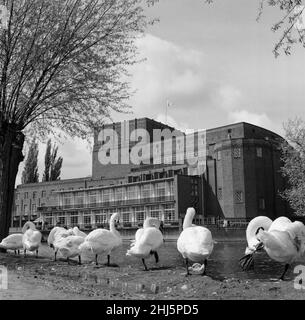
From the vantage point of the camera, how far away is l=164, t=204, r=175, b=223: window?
7162 centimetres

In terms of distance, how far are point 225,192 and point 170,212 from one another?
973 centimetres

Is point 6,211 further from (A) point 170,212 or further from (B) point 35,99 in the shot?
(A) point 170,212

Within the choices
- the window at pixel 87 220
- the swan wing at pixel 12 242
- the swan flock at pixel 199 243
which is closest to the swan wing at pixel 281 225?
the swan flock at pixel 199 243

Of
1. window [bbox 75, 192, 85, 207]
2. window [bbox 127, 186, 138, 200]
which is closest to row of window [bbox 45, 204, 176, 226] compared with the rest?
window [bbox 75, 192, 85, 207]

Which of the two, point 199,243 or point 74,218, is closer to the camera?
point 199,243

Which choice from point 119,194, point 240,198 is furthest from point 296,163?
point 119,194

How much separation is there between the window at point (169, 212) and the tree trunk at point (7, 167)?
5510cm

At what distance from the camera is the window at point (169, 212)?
71.6 meters

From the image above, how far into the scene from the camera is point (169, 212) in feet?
238

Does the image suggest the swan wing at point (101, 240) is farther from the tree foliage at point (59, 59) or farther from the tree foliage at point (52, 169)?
the tree foliage at point (52, 169)

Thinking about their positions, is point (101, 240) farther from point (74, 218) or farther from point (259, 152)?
point (74, 218)

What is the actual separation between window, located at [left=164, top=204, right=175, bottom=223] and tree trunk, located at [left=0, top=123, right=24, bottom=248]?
55.1 m

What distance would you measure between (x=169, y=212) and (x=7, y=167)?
186 feet
